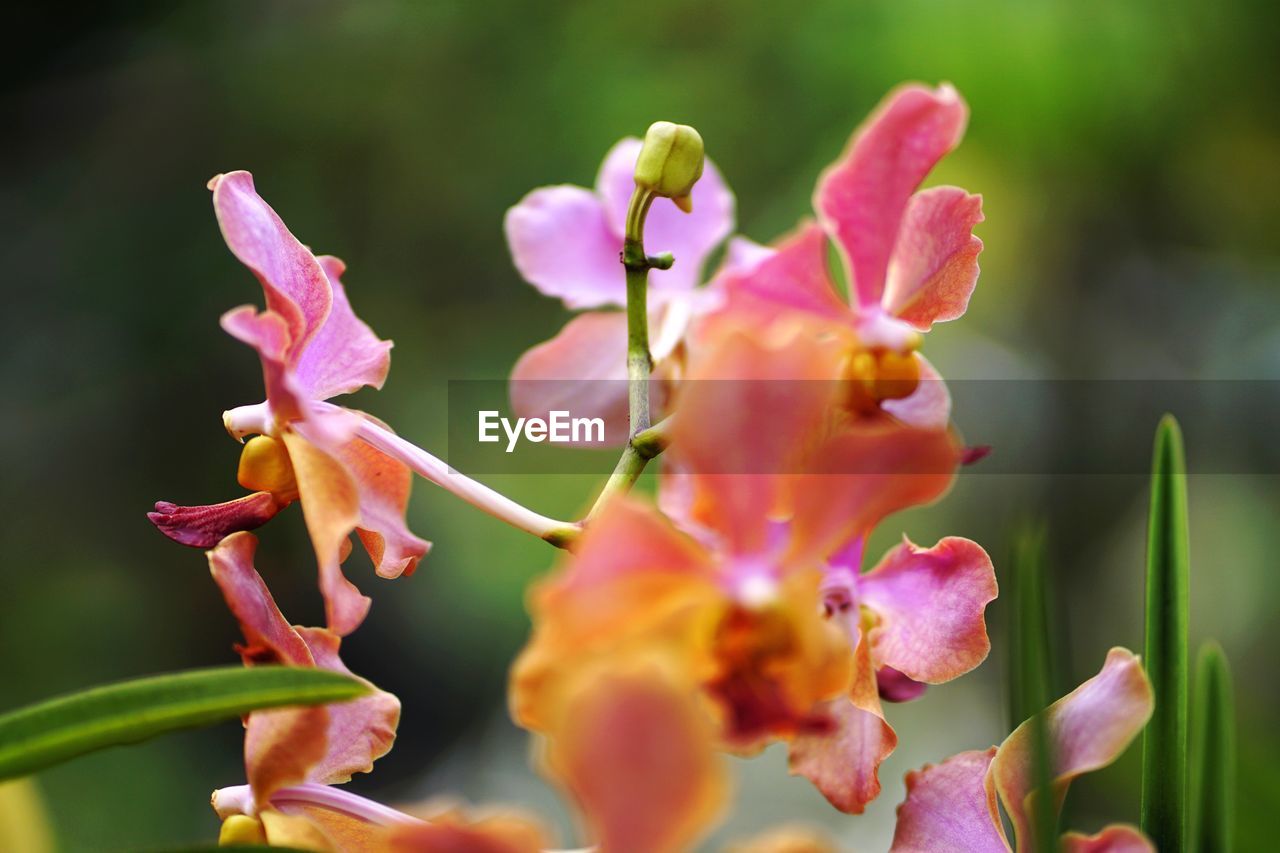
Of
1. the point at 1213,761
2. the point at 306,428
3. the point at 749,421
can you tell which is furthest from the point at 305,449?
the point at 1213,761

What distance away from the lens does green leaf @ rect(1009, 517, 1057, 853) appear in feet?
0.61

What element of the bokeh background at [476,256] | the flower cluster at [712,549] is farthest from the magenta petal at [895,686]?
the bokeh background at [476,256]

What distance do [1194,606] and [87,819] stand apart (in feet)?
5.99

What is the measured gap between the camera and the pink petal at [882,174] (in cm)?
24

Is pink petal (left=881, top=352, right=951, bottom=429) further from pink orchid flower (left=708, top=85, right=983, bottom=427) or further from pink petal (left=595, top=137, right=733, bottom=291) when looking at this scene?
pink petal (left=595, top=137, right=733, bottom=291)

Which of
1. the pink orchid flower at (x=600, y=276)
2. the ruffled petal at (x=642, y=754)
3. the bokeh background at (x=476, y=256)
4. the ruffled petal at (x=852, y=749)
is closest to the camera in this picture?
the ruffled petal at (x=642, y=754)

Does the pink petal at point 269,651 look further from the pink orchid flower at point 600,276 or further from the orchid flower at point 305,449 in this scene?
the pink orchid flower at point 600,276

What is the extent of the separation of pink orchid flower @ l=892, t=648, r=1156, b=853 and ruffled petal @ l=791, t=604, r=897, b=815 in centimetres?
2

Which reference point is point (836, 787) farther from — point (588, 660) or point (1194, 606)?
point (1194, 606)

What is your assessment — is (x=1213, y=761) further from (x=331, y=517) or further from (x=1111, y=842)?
(x=331, y=517)

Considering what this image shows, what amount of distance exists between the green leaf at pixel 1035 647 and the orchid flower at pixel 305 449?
5.0 inches

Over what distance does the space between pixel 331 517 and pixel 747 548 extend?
9 centimetres

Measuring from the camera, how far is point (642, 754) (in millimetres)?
177

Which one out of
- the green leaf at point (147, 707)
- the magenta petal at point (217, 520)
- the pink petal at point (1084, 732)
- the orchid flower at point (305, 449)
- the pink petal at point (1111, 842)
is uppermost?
the orchid flower at point (305, 449)
